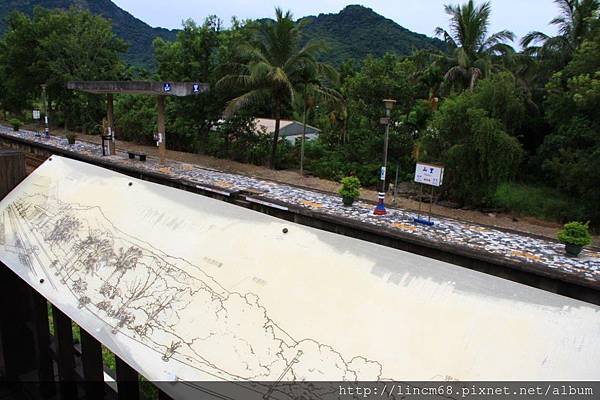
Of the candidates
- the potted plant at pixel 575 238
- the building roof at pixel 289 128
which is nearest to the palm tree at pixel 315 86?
the building roof at pixel 289 128

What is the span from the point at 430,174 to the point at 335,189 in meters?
5.25

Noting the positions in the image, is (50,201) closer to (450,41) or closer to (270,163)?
(270,163)

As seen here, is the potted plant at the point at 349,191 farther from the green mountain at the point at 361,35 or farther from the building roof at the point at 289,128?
the green mountain at the point at 361,35

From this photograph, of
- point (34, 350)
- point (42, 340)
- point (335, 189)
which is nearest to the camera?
point (42, 340)

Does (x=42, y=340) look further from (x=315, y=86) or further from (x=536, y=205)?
(x=315, y=86)

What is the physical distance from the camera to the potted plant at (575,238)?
311 inches

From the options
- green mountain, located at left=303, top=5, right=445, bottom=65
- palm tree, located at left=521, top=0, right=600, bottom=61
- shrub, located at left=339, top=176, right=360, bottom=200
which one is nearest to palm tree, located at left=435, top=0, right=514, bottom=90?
palm tree, located at left=521, top=0, right=600, bottom=61

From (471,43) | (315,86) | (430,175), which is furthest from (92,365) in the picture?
(471,43)

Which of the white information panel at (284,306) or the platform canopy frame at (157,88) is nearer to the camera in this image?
the white information panel at (284,306)

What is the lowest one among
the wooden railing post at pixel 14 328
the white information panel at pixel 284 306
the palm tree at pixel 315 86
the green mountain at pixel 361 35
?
the wooden railing post at pixel 14 328

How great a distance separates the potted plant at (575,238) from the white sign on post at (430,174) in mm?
2619

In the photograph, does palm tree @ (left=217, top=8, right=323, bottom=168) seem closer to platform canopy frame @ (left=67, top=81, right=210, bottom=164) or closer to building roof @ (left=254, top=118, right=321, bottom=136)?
platform canopy frame @ (left=67, top=81, right=210, bottom=164)

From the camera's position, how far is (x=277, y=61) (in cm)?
1684

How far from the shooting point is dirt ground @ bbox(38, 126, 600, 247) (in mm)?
11906
